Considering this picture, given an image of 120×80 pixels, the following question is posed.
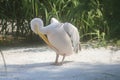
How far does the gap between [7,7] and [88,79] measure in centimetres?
307

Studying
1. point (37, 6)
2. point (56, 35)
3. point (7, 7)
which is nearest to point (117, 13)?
point (56, 35)

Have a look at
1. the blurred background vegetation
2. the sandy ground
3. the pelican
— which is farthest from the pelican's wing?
the blurred background vegetation

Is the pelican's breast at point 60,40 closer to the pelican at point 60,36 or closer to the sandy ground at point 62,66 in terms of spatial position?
the pelican at point 60,36

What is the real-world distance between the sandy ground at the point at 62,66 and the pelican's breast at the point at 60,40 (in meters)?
0.20

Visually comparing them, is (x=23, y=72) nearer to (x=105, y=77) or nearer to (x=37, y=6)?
(x=105, y=77)

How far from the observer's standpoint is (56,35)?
5336 mm

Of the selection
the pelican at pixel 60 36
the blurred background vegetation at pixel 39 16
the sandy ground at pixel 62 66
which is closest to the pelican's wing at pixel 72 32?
the pelican at pixel 60 36

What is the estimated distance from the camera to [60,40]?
5344mm

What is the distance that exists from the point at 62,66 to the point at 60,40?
1.12 ft

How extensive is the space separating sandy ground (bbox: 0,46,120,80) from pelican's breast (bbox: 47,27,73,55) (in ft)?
0.65

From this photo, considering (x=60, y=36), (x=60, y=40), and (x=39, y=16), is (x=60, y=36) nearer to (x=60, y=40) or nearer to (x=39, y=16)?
(x=60, y=40)

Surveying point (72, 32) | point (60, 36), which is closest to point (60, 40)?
point (60, 36)

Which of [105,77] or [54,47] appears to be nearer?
[105,77]

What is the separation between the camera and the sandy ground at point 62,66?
4711mm
